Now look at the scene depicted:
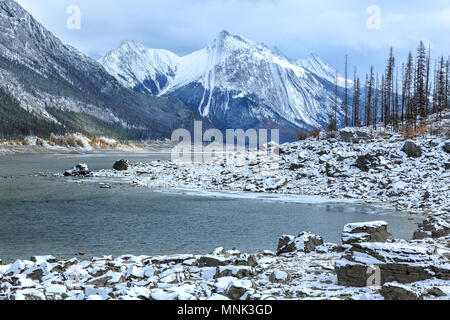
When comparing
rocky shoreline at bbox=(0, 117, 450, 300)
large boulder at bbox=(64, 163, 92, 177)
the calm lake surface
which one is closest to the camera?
rocky shoreline at bbox=(0, 117, 450, 300)

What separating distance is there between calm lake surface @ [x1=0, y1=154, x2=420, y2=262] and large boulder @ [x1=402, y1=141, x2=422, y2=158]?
1306cm

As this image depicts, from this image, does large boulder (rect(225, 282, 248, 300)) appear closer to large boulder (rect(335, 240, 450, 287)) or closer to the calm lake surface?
large boulder (rect(335, 240, 450, 287))

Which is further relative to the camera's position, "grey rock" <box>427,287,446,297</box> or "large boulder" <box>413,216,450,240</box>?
"large boulder" <box>413,216,450,240</box>

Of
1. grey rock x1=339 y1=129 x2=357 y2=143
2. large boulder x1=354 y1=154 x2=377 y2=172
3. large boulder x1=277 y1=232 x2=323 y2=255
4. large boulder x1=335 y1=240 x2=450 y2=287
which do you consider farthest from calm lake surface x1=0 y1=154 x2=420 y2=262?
grey rock x1=339 y1=129 x2=357 y2=143

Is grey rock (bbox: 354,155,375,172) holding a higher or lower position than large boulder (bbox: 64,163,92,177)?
higher

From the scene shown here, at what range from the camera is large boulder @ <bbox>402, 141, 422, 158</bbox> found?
4381 cm

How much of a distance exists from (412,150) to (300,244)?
31.5 meters

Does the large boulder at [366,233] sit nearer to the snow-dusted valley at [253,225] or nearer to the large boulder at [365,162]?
the snow-dusted valley at [253,225]

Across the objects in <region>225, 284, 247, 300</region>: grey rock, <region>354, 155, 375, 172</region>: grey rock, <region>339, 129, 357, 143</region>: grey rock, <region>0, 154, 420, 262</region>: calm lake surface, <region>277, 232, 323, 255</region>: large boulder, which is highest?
<region>339, 129, 357, 143</region>: grey rock

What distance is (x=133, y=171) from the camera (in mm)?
69750

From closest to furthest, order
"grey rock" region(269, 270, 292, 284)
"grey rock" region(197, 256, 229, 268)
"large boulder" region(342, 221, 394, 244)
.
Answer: "grey rock" region(269, 270, 292, 284) → "grey rock" region(197, 256, 229, 268) → "large boulder" region(342, 221, 394, 244)

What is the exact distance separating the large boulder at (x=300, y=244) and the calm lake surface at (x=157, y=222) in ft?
5.08

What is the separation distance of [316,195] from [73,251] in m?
27.7

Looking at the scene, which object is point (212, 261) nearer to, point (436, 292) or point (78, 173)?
point (436, 292)
